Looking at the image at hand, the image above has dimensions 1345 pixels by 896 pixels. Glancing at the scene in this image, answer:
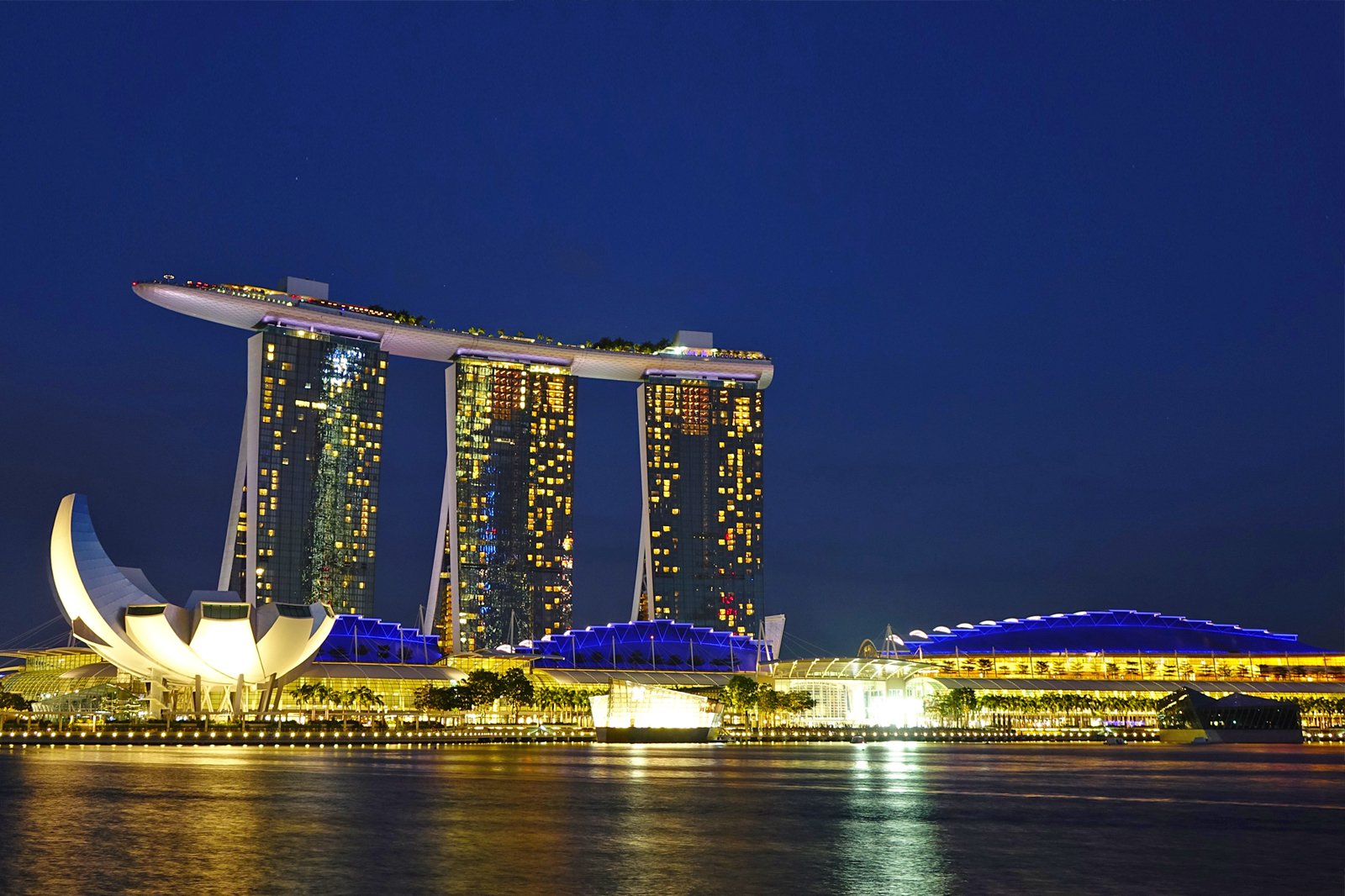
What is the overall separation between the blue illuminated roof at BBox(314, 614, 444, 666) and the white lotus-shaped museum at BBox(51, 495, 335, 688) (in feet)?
149

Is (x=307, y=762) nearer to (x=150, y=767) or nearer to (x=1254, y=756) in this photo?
(x=150, y=767)

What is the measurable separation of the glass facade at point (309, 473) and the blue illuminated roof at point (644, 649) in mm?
27901

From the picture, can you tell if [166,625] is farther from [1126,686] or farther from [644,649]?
[1126,686]

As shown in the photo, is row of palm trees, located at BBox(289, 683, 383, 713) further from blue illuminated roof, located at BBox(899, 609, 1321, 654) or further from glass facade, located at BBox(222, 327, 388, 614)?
blue illuminated roof, located at BBox(899, 609, 1321, 654)

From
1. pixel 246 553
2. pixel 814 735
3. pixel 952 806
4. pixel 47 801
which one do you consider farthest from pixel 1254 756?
pixel 246 553

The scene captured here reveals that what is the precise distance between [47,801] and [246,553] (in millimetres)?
144445

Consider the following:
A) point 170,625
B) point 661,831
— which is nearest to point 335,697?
point 170,625

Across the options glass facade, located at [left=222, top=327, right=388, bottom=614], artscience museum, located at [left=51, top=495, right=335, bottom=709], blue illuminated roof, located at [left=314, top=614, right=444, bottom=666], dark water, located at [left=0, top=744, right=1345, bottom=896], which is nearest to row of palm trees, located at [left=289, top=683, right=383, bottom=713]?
Result: blue illuminated roof, located at [left=314, top=614, right=444, bottom=666]

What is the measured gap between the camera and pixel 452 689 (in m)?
143

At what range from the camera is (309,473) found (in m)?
186

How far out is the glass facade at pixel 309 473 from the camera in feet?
597

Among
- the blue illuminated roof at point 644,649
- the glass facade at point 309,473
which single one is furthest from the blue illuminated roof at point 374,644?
the blue illuminated roof at point 644,649

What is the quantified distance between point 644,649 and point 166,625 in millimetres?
81851

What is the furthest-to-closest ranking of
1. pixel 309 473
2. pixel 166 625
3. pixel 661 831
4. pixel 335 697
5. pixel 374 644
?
pixel 309 473, pixel 374 644, pixel 335 697, pixel 166 625, pixel 661 831
